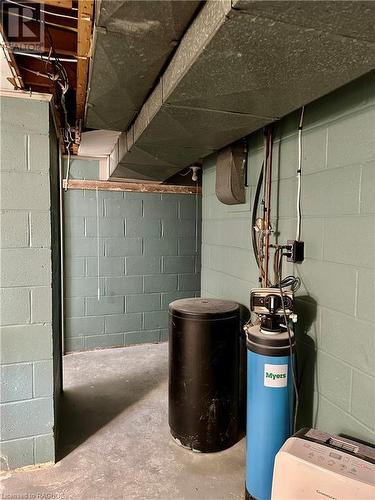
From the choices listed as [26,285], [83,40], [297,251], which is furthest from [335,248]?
[26,285]

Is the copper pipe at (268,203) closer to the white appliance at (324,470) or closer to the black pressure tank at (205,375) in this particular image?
the black pressure tank at (205,375)

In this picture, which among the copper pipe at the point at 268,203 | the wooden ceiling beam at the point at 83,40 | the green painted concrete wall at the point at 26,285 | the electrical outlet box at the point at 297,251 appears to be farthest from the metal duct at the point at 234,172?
the green painted concrete wall at the point at 26,285

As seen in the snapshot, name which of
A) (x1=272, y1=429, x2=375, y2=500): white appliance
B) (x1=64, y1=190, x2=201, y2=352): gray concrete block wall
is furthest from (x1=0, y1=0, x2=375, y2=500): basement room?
(x1=64, y1=190, x2=201, y2=352): gray concrete block wall

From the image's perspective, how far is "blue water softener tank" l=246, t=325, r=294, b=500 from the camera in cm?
166

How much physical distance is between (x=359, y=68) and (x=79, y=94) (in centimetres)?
160

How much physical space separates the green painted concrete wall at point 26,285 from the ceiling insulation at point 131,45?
430 millimetres

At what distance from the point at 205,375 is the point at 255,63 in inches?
68.9

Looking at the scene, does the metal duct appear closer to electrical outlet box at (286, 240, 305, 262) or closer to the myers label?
electrical outlet box at (286, 240, 305, 262)

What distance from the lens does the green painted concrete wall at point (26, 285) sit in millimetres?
1915

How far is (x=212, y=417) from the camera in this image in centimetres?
216

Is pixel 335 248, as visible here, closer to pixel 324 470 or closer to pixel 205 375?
pixel 324 470

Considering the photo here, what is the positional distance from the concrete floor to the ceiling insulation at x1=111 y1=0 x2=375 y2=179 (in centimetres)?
200

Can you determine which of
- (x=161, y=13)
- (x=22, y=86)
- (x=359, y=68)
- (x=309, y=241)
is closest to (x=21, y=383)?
(x=22, y=86)

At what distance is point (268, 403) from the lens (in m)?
1.67
